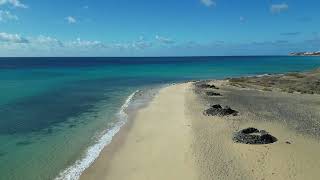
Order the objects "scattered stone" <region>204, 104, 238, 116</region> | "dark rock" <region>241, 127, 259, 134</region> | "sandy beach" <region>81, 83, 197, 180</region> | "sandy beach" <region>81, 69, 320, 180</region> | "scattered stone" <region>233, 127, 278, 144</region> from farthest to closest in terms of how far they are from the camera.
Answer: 1. "scattered stone" <region>204, 104, 238, 116</region>
2. "dark rock" <region>241, 127, 259, 134</region>
3. "scattered stone" <region>233, 127, 278, 144</region>
4. "sandy beach" <region>81, 83, 197, 180</region>
5. "sandy beach" <region>81, 69, 320, 180</region>

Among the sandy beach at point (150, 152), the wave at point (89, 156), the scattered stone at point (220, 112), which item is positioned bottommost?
the wave at point (89, 156)

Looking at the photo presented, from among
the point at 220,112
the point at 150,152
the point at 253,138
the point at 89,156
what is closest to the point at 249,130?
the point at 253,138

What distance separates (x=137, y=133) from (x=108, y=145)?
9.95 feet

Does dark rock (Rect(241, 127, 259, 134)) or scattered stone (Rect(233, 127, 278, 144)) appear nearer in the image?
scattered stone (Rect(233, 127, 278, 144))

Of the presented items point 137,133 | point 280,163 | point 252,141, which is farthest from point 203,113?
point 280,163

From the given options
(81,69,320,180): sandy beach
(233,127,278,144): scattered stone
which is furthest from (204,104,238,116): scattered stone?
(233,127,278,144): scattered stone

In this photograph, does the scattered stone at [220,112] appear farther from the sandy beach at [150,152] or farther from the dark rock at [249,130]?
the dark rock at [249,130]

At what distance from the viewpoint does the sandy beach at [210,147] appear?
16.5 m

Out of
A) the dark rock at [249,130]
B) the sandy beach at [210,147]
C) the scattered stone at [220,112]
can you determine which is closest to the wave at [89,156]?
the sandy beach at [210,147]

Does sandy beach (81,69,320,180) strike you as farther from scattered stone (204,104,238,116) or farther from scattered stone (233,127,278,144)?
scattered stone (204,104,238,116)

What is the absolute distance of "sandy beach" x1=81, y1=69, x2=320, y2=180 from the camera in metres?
16.5

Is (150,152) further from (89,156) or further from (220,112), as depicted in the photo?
(220,112)

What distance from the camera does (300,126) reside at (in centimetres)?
2438

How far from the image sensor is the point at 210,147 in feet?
65.2
